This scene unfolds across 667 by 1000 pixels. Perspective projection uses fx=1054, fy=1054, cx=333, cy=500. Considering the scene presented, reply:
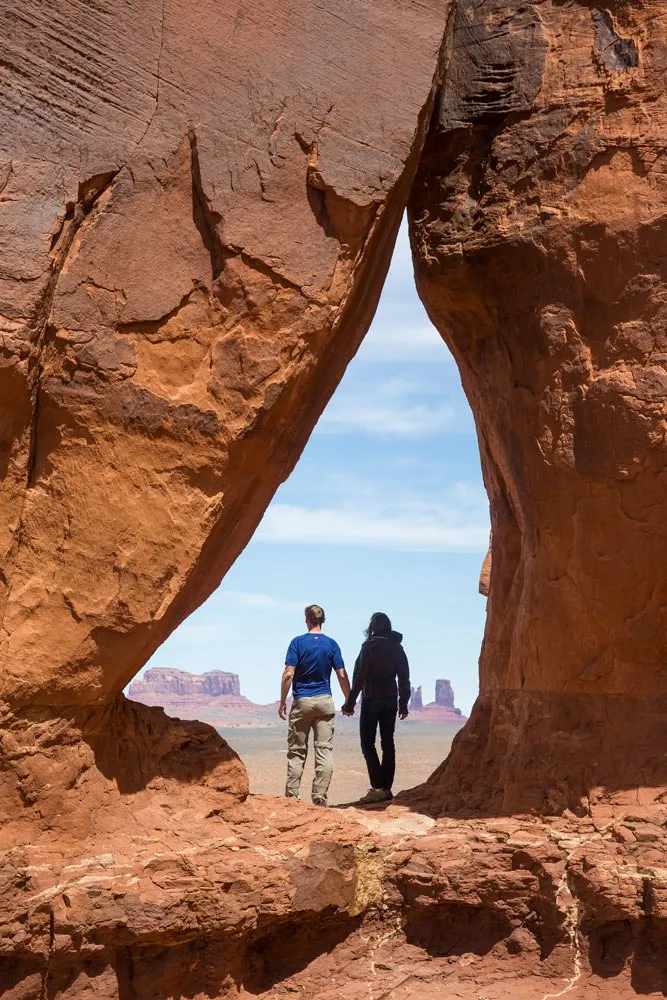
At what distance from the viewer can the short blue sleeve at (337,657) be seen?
21.4 feet

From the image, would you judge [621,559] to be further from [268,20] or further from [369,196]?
[268,20]

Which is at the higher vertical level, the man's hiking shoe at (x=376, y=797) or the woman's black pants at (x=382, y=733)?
the woman's black pants at (x=382, y=733)

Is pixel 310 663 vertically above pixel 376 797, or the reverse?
pixel 310 663

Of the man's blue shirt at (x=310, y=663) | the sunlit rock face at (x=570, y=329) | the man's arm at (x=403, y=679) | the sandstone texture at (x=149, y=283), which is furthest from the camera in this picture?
the man's arm at (x=403, y=679)

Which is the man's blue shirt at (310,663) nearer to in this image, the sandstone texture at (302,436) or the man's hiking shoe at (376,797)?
the man's hiking shoe at (376,797)

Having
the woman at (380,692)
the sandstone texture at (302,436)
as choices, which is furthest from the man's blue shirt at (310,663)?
the sandstone texture at (302,436)

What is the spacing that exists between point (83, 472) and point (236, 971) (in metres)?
2.31

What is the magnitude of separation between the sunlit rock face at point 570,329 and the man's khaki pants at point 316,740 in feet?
2.83

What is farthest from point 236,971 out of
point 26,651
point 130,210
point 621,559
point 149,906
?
point 130,210

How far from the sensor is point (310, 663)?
641cm

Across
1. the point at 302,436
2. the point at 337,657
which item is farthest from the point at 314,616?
the point at 302,436

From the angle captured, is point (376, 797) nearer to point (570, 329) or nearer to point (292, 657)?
point (292, 657)

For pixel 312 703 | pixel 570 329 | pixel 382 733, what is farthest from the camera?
pixel 382 733

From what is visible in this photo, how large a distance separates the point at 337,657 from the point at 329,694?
249 mm
